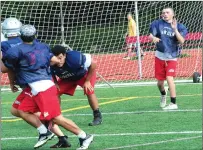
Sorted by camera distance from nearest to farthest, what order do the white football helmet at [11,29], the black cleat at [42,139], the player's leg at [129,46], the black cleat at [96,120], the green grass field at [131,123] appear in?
1. the black cleat at [42,139]
2. the green grass field at [131,123]
3. the white football helmet at [11,29]
4. the black cleat at [96,120]
5. the player's leg at [129,46]

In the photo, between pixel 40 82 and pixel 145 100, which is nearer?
pixel 40 82

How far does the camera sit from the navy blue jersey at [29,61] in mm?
8133

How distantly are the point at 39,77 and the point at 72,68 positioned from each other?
1.17 m

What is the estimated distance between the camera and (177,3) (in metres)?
18.9

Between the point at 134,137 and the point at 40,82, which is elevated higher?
the point at 40,82

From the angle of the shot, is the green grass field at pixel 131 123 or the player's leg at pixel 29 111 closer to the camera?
the player's leg at pixel 29 111

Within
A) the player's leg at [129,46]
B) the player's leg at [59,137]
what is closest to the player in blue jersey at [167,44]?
the player's leg at [59,137]

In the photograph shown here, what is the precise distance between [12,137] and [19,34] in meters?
1.29

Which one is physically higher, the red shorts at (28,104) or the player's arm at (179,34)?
the player's arm at (179,34)

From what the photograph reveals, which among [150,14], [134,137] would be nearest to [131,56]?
[150,14]

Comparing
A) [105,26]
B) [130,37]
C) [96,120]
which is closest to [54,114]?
[96,120]

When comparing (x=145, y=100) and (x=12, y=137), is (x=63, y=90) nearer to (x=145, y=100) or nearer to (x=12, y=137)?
(x=12, y=137)

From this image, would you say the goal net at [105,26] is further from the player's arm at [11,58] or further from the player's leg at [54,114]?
the player's leg at [54,114]

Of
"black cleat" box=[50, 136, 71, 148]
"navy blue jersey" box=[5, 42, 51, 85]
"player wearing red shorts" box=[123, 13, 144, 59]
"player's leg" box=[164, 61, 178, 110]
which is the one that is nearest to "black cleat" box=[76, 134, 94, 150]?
"black cleat" box=[50, 136, 71, 148]
